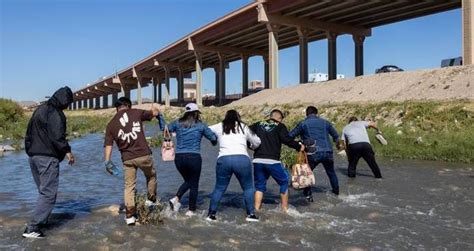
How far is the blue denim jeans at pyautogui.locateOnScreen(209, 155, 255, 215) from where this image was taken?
7012mm

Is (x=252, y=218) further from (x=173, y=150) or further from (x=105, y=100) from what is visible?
(x=105, y=100)

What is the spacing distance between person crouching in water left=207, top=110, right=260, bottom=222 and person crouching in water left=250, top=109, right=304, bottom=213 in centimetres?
26

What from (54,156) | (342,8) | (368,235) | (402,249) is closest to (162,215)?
(54,156)

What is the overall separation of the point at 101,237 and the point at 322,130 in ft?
15.0

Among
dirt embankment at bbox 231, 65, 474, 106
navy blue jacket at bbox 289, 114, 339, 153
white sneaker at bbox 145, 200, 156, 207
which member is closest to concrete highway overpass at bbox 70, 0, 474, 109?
dirt embankment at bbox 231, 65, 474, 106

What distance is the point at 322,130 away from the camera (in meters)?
8.93

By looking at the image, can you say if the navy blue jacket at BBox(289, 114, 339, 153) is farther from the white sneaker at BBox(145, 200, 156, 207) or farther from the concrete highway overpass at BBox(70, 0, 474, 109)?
the concrete highway overpass at BBox(70, 0, 474, 109)

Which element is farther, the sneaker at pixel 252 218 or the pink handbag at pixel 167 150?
the pink handbag at pixel 167 150

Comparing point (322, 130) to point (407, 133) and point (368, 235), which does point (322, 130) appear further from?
point (407, 133)

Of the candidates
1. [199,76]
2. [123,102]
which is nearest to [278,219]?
[123,102]

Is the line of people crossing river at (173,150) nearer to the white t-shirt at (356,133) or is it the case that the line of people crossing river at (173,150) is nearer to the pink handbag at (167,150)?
the pink handbag at (167,150)

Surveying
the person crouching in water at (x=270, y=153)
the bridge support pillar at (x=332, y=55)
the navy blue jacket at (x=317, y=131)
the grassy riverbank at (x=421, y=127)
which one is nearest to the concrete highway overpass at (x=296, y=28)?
the bridge support pillar at (x=332, y=55)

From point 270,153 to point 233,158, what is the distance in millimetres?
721

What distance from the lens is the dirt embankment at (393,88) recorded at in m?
26.2
